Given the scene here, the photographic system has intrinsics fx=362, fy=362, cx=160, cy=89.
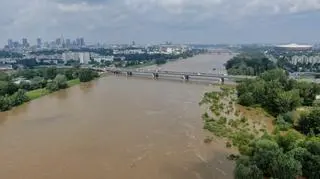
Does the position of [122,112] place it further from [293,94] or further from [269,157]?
[269,157]

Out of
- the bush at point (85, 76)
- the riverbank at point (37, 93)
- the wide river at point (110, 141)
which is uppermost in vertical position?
the bush at point (85, 76)

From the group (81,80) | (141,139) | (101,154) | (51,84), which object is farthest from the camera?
(81,80)

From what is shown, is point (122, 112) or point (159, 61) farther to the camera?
point (159, 61)

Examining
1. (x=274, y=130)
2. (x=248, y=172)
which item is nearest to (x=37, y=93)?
(x=274, y=130)

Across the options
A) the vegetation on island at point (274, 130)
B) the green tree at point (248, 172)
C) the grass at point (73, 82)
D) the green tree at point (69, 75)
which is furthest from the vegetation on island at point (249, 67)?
the green tree at point (248, 172)

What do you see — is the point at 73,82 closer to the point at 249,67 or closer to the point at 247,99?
the point at 249,67

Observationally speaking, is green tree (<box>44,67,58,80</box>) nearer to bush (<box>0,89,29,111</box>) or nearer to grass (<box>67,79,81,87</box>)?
grass (<box>67,79,81,87</box>)

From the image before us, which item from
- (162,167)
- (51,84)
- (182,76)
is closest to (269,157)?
(162,167)

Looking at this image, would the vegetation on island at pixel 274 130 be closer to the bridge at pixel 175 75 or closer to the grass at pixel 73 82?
the bridge at pixel 175 75
